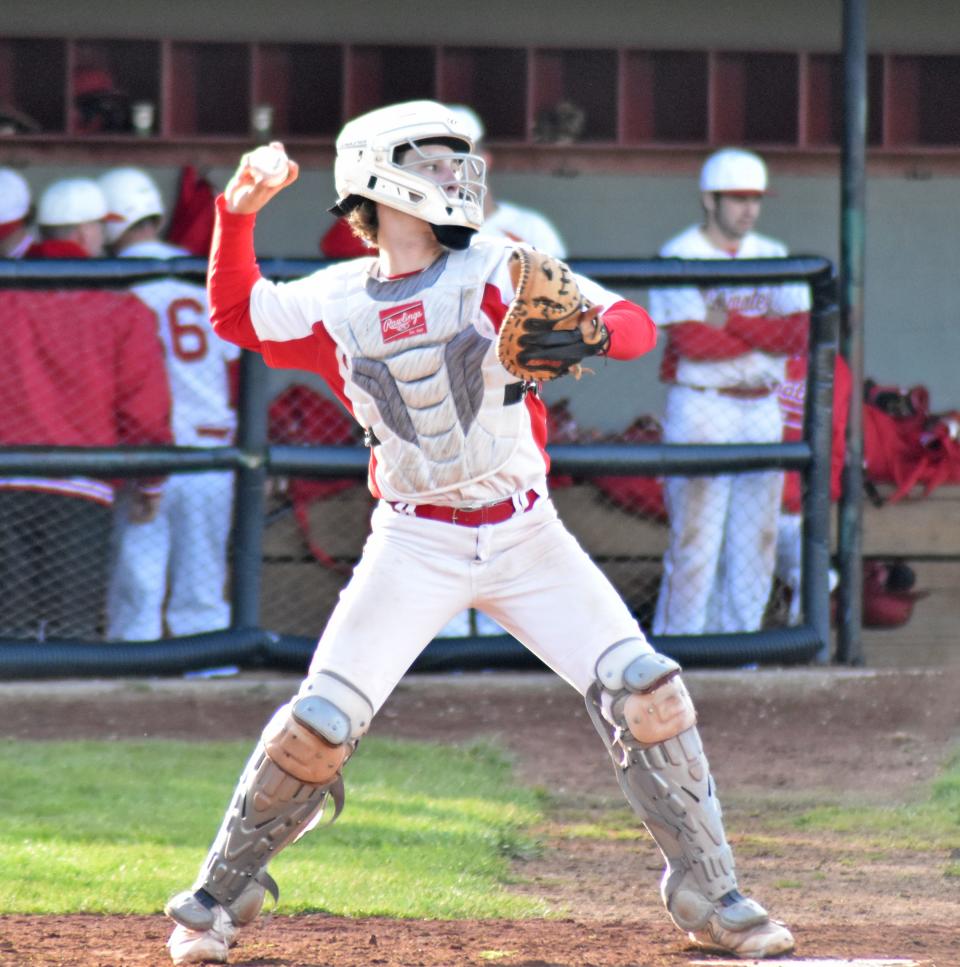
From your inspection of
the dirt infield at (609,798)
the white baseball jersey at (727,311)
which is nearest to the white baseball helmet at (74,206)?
the dirt infield at (609,798)

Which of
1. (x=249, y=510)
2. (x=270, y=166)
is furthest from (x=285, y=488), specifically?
(x=270, y=166)

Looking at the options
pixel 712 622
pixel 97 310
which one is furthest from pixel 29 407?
pixel 712 622

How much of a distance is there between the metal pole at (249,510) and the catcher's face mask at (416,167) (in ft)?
9.48

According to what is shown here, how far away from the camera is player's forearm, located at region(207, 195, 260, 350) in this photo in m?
3.83

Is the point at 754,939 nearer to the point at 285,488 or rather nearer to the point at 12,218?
the point at 285,488

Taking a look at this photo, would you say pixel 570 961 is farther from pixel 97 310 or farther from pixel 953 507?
pixel 953 507

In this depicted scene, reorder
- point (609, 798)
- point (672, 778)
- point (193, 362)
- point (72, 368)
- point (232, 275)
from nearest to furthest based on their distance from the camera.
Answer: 1. point (672, 778)
2. point (232, 275)
3. point (609, 798)
4. point (72, 368)
5. point (193, 362)

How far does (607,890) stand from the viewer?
4488mm

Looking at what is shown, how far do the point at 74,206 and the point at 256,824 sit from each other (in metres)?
4.26

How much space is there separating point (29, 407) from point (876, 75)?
17.0 feet

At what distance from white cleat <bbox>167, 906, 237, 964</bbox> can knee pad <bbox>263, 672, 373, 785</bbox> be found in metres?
0.34

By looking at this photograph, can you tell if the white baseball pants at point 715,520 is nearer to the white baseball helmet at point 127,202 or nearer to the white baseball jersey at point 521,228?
the white baseball jersey at point 521,228

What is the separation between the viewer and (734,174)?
24.0ft

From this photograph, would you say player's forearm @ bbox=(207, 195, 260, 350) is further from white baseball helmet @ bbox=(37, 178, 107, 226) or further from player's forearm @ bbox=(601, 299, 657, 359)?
white baseball helmet @ bbox=(37, 178, 107, 226)
